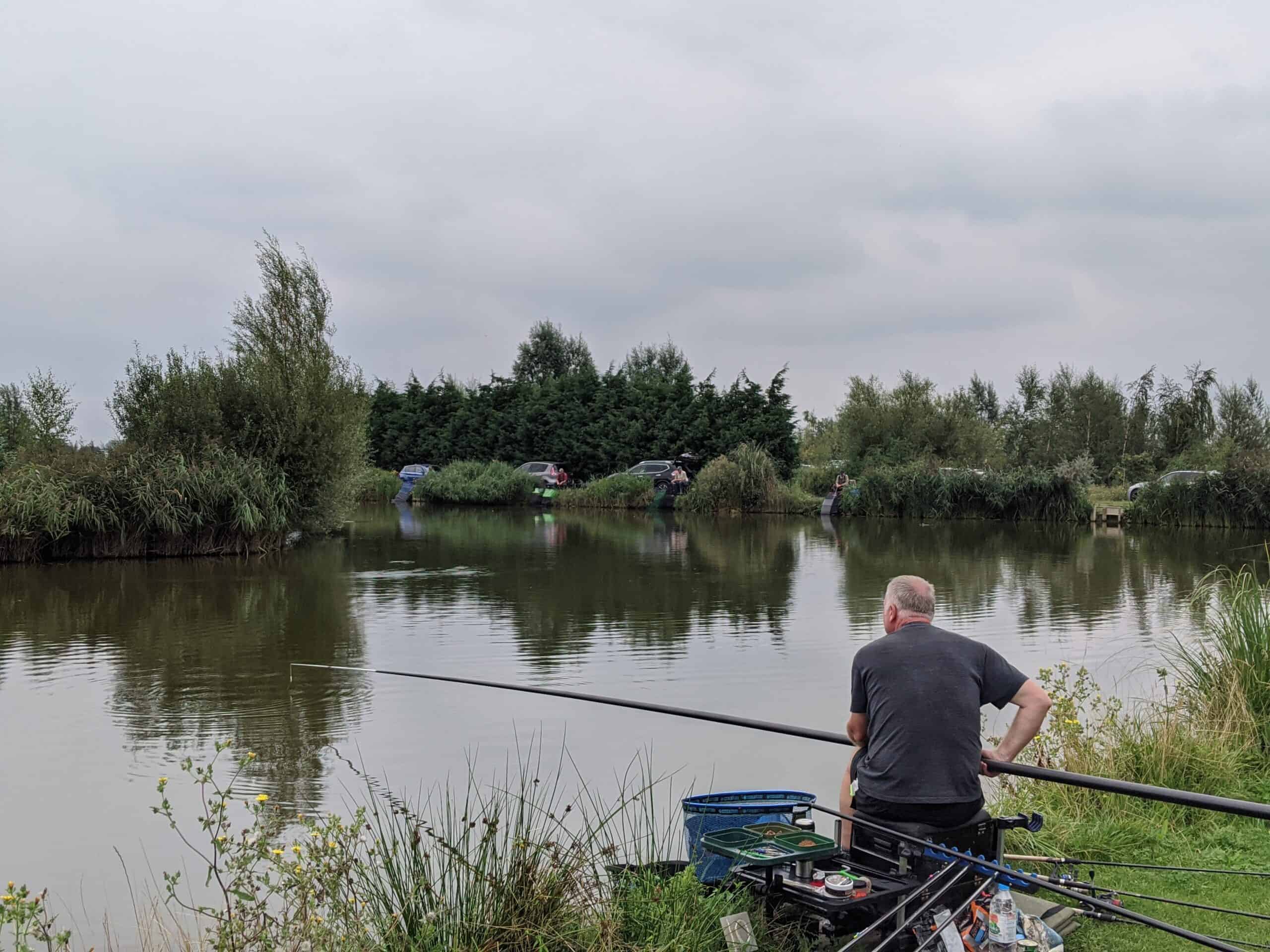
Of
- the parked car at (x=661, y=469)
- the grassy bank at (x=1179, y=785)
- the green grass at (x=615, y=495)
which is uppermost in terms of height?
the parked car at (x=661, y=469)

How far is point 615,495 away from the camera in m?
40.6

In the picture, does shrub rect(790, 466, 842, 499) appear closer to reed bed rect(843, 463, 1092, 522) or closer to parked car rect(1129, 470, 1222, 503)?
reed bed rect(843, 463, 1092, 522)

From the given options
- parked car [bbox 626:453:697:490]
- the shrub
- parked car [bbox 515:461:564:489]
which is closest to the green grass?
parked car [bbox 626:453:697:490]

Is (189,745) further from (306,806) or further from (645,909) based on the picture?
(645,909)

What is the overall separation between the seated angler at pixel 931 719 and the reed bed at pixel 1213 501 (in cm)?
2996

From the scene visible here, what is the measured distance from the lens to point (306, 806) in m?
6.40

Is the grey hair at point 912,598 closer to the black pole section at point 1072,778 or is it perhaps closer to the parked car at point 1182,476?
the black pole section at point 1072,778

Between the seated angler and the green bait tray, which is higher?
the seated angler

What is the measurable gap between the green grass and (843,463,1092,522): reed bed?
791cm

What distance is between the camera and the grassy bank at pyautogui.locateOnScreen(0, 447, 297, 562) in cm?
1867

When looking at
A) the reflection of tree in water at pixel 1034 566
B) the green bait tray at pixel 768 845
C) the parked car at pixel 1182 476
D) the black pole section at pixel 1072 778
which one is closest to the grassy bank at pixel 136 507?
the reflection of tree in water at pixel 1034 566

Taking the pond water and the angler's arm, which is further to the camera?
the pond water

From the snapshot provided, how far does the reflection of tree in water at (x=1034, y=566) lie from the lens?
14.9 m

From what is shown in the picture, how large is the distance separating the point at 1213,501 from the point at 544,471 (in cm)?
2372
